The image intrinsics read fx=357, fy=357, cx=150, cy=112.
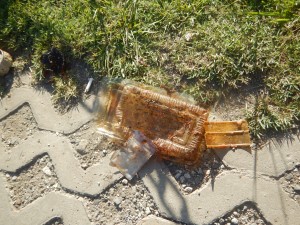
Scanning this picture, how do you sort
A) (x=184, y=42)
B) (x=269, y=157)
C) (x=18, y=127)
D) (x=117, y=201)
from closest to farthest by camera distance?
(x=269, y=157) → (x=117, y=201) → (x=184, y=42) → (x=18, y=127)

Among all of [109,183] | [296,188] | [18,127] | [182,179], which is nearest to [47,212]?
[109,183]

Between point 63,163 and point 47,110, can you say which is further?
point 47,110

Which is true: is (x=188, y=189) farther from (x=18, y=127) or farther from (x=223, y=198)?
(x=18, y=127)

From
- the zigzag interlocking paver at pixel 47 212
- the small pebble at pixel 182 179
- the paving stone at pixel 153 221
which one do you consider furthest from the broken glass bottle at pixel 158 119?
the zigzag interlocking paver at pixel 47 212

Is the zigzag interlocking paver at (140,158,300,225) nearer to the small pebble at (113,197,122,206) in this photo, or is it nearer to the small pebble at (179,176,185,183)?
the small pebble at (179,176,185,183)

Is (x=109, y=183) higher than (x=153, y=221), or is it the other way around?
(x=109, y=183)

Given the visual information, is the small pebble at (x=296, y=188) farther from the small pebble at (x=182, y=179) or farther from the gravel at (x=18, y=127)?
the gravel at (x=18, y=127)
